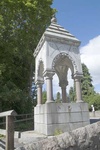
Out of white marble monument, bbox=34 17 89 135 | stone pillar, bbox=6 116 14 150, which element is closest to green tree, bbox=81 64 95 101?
white marble monument, bbox=34 17 89 135

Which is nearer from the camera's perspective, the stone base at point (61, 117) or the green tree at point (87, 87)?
the stone base at point (61, 117)

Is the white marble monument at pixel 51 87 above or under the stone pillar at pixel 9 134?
above

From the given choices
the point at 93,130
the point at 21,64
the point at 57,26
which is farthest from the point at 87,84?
the point at 93,130

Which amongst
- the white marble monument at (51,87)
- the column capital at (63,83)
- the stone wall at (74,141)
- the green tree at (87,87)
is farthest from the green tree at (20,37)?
the green tree at (87,87)

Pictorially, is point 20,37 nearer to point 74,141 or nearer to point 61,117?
point 61,117

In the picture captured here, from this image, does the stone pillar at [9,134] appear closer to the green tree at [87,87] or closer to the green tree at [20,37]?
the green tree at [20,37]

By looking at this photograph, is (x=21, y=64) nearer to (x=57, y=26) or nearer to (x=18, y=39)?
(x=18, y=39)

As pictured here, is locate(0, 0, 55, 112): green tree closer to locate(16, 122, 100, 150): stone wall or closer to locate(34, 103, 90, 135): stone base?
locate(34, 103, 90, 135): stone base

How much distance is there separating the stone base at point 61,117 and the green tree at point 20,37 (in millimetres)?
7642

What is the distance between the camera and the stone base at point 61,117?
8.15 meters

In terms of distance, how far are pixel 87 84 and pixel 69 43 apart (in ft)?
117

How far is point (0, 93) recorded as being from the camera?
14.3 metres

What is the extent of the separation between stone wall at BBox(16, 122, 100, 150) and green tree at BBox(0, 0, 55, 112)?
1228 centimetres

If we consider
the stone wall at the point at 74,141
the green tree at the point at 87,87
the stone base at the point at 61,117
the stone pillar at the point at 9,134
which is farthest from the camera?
the green tree at the point at 87,87
